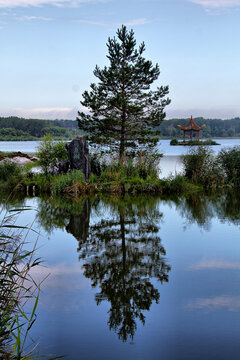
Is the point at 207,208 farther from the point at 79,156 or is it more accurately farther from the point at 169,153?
the point at 169,153

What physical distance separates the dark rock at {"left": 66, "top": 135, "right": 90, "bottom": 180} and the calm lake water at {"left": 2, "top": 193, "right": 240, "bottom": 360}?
5294mm

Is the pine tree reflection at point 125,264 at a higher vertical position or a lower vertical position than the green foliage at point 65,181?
lower

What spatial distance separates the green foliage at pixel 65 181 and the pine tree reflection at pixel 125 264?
177 inches

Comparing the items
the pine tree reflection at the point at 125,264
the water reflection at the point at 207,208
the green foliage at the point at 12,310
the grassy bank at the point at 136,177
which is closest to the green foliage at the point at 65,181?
the grassy bank at the point at 136,177

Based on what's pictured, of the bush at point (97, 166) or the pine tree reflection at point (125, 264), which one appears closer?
the pine tree reflection at point (125, 264)

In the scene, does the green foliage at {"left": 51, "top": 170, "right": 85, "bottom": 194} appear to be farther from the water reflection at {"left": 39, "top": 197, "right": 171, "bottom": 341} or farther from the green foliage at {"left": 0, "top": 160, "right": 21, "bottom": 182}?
the water reflection at {"left": 39, "top": 197, "right": 171, "bottom": 341}

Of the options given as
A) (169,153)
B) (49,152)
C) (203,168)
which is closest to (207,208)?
(203,168)

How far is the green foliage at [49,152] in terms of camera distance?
1498 cm

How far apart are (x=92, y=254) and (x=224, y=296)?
2.38m

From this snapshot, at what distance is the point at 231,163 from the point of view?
619 inches

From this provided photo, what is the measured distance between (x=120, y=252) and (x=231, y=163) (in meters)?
10.5

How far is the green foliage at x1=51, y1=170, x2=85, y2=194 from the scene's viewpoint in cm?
1351

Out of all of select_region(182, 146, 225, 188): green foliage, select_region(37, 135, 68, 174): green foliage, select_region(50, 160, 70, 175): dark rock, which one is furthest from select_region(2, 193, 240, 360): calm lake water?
select_region(182, 146, 225, 188): green foliage

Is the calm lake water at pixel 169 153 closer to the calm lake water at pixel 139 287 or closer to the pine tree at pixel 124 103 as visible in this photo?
the pine tree at pixel 124 103
